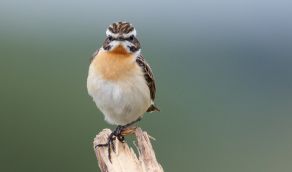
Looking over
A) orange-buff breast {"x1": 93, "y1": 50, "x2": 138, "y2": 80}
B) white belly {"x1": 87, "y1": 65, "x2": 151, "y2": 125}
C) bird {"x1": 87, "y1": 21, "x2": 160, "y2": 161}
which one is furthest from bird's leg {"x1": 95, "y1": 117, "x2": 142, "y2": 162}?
orange-buff breast {"x1": 93, "y1": 50, "x2": 138, "y2": 80}

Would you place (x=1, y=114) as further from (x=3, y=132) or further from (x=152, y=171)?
(x=152, y=171)

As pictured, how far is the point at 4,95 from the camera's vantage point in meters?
33.5

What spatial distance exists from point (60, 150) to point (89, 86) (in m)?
15.2

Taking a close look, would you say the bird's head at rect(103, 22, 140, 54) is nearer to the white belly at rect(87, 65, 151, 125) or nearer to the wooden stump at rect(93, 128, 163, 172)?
the white belly at rect(87, 65, 151, 125)

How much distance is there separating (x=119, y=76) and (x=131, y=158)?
106 cm

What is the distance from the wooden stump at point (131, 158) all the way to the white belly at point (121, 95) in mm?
456

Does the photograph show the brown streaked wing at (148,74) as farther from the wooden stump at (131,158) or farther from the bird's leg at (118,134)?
the wooden stump at (131,158)

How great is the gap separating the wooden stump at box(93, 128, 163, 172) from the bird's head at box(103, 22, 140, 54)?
87 centimetres

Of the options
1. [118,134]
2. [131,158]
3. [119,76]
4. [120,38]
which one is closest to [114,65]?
[119,76]

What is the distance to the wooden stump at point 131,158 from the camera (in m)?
11.6

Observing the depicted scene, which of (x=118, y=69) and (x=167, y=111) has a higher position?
(x=118, y=69)

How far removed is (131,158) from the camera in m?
11.9

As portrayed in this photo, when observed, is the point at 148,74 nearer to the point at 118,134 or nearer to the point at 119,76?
the point at 119,76

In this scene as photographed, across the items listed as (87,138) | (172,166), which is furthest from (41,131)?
(172,166)
